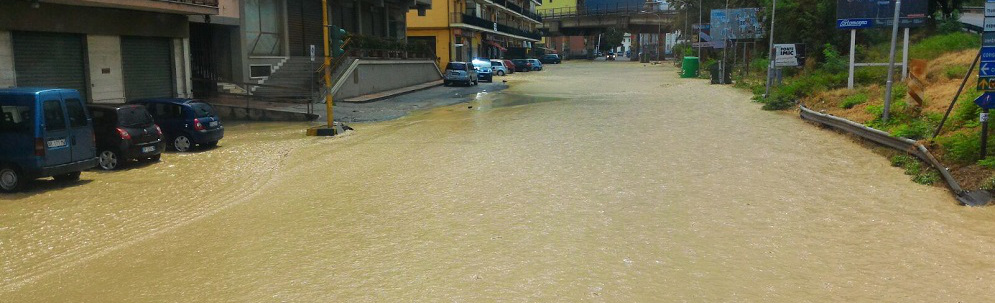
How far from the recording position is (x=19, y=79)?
62.5 ft

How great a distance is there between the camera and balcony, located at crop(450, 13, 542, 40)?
6180 cm

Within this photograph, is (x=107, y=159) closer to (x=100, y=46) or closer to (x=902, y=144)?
(x=100, y=46)

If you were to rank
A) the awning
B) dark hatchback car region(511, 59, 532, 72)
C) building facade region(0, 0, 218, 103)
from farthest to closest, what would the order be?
the awning < dark hatchback car region(511, 59, 532, 72) < building facade region(0, 0, 218, 103)

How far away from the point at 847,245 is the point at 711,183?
3.57 m

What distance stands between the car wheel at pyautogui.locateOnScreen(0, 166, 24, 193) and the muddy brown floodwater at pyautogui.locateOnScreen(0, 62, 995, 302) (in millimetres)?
217

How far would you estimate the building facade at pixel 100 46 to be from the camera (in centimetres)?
1895

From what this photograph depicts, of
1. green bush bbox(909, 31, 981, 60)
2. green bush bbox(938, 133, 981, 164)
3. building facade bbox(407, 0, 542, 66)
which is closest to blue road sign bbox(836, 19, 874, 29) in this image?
green bush bbox(909, 31, 981, 60)

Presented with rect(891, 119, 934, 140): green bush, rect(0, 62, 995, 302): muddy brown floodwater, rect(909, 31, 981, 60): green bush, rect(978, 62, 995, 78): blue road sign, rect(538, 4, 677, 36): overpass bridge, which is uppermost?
rect(538, 4, 677, 36): overpass bridge

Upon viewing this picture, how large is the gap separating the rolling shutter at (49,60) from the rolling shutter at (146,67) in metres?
1.66

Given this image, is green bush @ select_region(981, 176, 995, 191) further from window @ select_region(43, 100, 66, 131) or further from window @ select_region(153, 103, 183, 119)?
window @ select_region(153, 103, 183, 119)

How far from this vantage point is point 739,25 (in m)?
45.6

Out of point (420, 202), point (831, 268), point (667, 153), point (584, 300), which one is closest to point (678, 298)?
point (584, 300)

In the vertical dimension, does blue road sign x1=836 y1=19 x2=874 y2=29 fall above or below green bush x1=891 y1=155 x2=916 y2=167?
above

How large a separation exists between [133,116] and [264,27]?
18.7 meters
